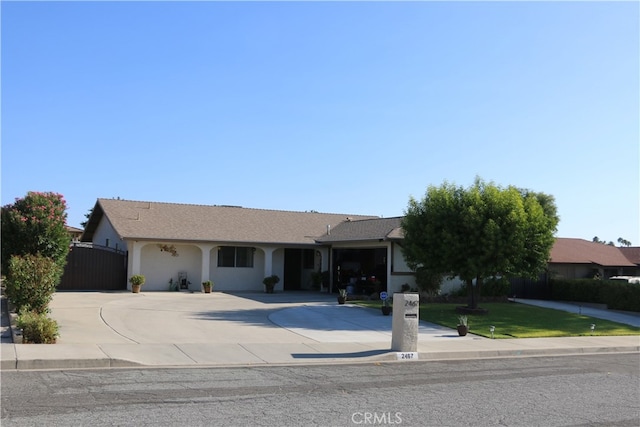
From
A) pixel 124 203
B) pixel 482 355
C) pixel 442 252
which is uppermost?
pixel 124 203

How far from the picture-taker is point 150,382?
9.45 meters

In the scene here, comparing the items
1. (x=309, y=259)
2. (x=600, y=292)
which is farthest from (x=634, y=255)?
(x=309, y=259)

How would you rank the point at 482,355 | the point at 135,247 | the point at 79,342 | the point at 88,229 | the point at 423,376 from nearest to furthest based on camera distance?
the point at 423,376
the point at 79,342
the point at 482,355
the point at 135,247
the point at 88,229

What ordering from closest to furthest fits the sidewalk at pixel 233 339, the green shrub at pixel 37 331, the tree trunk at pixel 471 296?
the sidewalk at pixel 233 339 < the green shrub at pixel 37 331 < the tree trunk at pixel 471 296

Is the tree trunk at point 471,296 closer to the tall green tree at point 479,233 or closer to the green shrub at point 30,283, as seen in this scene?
the tall green tree at point 479,233

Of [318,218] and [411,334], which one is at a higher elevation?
[318,218]

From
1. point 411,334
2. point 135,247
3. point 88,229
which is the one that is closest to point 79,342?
point 411,334

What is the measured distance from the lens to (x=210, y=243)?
102ft

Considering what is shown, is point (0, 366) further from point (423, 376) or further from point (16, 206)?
point (16, 206)

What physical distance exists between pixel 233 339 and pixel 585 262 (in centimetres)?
3049

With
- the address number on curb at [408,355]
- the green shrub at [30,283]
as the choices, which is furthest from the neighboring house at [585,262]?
the green shrub at [30,283]

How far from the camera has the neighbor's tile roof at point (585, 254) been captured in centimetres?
3838

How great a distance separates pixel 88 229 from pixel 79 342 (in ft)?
85.5

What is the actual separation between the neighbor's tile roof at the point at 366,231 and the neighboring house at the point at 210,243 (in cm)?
102
